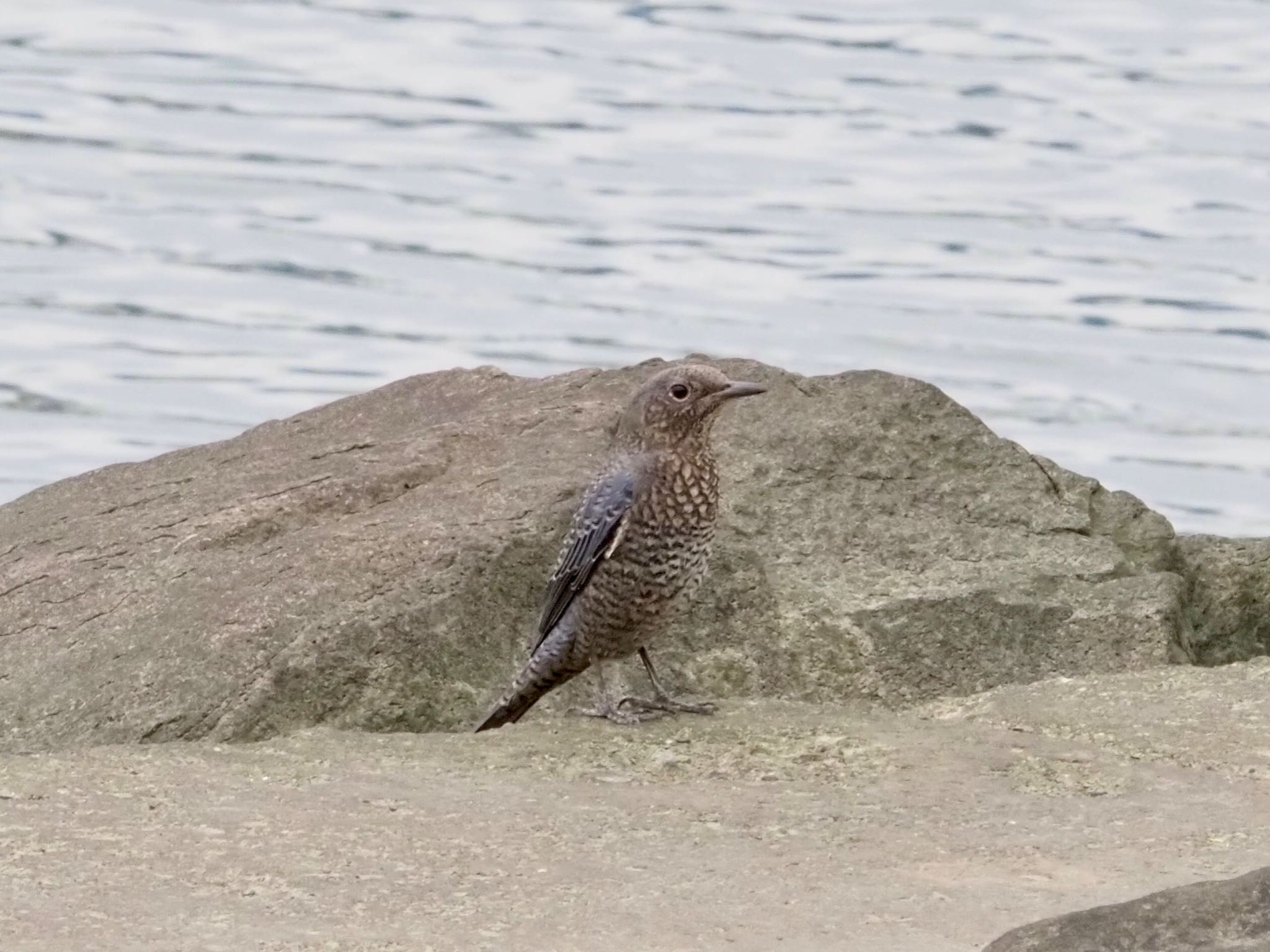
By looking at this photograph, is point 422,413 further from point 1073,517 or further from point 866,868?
point 866,868

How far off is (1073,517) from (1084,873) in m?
2.61

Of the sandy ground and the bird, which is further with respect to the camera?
the bird

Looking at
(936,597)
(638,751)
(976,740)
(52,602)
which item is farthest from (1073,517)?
(52,602)

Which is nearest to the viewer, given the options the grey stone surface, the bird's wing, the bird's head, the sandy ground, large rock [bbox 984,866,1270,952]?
large rock [bbox 984,866,1270,952]

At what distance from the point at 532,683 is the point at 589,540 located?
42 cm

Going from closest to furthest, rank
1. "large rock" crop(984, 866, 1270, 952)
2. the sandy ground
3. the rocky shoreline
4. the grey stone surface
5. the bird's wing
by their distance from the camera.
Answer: "large rock" crop(984, 866, 1270, 952)
the sandy ground
the rocky shoreline
the bird's wing
the grey stone surface

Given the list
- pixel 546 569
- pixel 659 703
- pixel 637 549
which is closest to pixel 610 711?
pixel 659 703

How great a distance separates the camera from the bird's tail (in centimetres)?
588

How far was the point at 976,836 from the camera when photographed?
464 cm

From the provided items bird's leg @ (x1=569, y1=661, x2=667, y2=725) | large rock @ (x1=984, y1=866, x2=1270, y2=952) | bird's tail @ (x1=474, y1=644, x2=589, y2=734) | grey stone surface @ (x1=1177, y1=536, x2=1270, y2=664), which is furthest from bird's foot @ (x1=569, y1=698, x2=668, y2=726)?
large rock @ (x1=984, y1=866, x2=1270, y2=952)

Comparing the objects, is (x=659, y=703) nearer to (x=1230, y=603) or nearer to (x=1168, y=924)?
(x=1230, y=603)

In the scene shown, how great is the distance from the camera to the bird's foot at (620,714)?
5.78m

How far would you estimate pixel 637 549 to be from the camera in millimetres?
5801

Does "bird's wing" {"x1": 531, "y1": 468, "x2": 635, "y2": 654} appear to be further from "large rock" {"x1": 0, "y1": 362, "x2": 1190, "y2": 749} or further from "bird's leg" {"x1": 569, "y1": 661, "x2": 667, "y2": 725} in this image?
"large rock" {"x1": 0, "y1": 362, "x2": 1190, "y2": 749}
